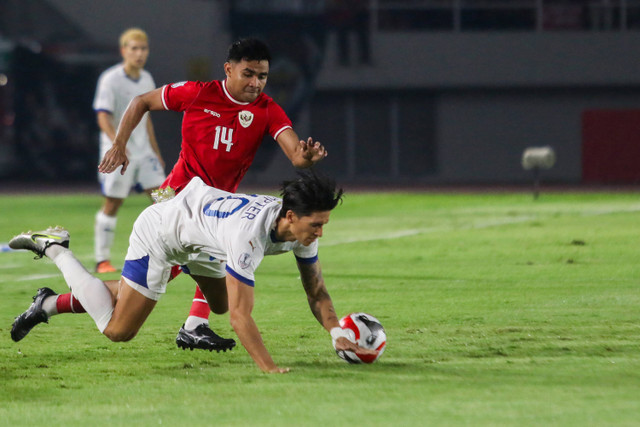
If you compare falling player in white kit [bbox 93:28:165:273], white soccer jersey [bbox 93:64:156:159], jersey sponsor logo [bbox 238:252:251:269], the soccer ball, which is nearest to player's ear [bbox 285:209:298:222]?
jersey sponsor logo [bbox 238:252:251:269]

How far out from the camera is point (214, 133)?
6.92 m

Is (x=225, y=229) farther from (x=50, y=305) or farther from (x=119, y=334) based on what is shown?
(x=50, y=305)

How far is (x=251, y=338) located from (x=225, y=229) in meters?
0.57

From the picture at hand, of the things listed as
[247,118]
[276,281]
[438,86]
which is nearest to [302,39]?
[438,86]

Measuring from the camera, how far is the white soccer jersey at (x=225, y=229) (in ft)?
18.3

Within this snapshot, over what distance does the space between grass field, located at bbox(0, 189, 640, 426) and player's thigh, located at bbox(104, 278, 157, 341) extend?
18 centimetres

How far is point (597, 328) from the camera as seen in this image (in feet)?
23.5

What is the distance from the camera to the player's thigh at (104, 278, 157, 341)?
616cm

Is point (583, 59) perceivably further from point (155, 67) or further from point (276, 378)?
point (276, 378)

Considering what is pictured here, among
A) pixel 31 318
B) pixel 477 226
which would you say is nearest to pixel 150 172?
pixel 31 318

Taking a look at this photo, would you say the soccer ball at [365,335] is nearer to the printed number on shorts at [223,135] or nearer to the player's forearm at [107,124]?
the printed number on shorts at [223,135]

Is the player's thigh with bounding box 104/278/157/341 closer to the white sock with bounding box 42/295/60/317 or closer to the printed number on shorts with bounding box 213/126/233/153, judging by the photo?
the white sock with bounding box 42/295/60/317

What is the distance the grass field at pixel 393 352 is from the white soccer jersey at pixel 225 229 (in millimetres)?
605

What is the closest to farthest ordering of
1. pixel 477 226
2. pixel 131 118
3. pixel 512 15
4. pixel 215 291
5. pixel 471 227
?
pixel 215 291, pixel 131 118, pixel 471 227, pixel 477 226, pixel 512 15
